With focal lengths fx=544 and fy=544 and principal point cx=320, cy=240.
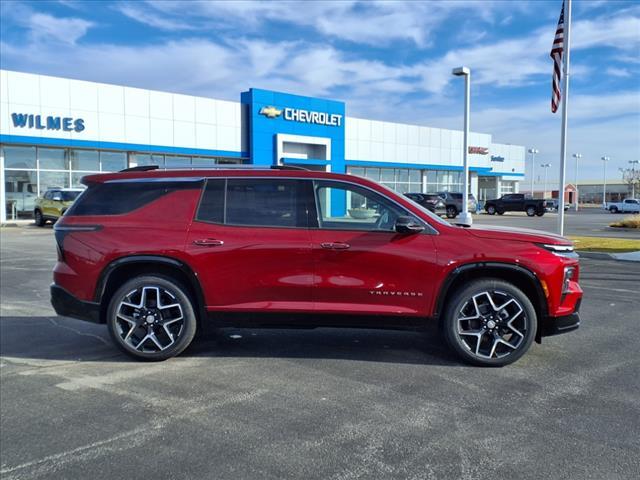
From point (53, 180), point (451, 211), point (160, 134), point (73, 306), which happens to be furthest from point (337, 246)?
point (451, 211)

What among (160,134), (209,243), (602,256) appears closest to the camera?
(209,243)

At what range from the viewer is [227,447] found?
11.6 feet

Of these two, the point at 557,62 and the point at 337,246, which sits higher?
the point at 557,62

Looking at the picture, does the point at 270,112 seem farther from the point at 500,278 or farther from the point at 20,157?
the point at 500,278

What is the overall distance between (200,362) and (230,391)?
35.8 inches

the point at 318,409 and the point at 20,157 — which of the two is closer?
the point at 318,409

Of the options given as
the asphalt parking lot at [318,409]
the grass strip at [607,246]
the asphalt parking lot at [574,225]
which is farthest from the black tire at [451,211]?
the asphalt parking lot at [318,409]

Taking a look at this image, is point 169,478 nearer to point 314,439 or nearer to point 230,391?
point 314,439

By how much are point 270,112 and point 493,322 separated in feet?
106

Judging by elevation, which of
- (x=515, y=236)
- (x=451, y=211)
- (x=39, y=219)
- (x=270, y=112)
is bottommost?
(x=39, y=219)

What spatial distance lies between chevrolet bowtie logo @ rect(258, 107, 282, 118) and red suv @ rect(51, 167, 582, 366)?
30781 millimetres

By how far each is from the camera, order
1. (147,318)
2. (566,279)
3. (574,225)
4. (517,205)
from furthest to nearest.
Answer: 1. (517,205)
2. (574,225)
3. (147,318)
4. (566,279)

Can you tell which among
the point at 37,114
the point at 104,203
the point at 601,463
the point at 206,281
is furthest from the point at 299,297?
the point at 37,114

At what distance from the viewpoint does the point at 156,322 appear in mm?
5301
